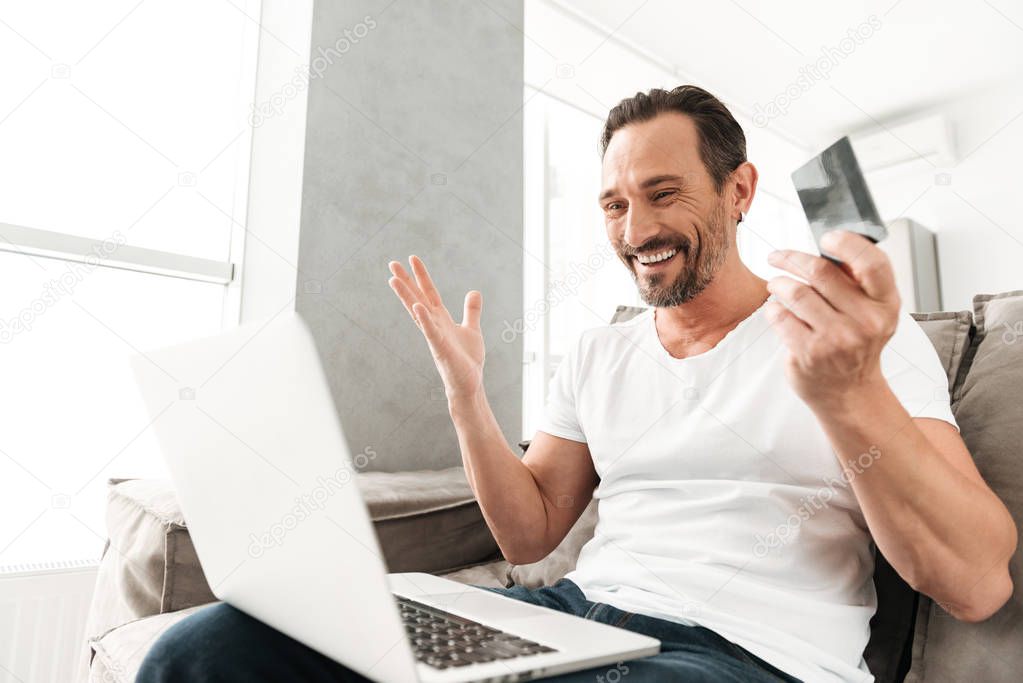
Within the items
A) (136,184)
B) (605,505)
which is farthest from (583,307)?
(605,505)

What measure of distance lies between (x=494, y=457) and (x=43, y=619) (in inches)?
44.4

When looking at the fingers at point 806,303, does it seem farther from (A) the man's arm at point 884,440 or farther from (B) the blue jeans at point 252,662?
(B) the blue jeans at point 252,662

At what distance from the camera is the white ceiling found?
299 centimetres

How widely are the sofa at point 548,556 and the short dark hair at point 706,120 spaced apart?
373mm

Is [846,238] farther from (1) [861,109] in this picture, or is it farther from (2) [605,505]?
(1) [861,109]

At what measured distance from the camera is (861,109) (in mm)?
3949

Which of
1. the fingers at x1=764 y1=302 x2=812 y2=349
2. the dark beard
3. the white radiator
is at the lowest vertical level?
the white radiator

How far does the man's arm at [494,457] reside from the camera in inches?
38.6

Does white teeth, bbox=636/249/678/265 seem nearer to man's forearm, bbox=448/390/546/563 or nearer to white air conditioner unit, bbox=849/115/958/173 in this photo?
man's forearm, bbox=448/390/546/563

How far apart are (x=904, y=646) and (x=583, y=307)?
2.32 meters

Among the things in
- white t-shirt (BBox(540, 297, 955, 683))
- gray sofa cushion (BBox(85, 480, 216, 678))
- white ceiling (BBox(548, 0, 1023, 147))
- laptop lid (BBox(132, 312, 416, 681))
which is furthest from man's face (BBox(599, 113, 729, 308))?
white ceiling (BBox(548, 0, 1023, 147))

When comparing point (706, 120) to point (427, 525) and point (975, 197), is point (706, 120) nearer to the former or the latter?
point (427, 525)

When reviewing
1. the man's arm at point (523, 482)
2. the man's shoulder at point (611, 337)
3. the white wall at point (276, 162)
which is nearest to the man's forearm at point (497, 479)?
the man's arm at point (523, 482)

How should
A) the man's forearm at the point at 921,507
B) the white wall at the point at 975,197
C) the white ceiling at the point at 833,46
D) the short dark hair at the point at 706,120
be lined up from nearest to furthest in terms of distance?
the man's forearm at the point at 921,507
the short dark hair at the point at 706,120
the white ceiling at the point at 833,46
the white wall at the point at 975,197
